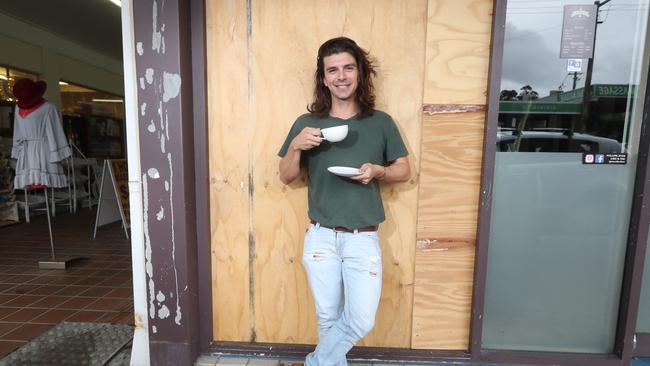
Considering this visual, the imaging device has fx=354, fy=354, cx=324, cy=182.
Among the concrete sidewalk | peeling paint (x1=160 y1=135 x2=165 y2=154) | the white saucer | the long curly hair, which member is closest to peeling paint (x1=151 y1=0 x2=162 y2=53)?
peeling paint (x1=160 y1=135 x2=165 y2=154)

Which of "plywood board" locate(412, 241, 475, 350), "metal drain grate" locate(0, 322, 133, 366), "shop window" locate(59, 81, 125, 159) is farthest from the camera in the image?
"shop window" locate(59, 81, 125, 159)

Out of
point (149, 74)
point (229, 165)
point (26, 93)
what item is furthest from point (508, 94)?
point (26, 93)

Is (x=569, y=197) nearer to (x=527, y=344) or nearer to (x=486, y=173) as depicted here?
(x=486, y=173)

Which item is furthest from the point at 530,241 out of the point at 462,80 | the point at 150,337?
the point at 150,337

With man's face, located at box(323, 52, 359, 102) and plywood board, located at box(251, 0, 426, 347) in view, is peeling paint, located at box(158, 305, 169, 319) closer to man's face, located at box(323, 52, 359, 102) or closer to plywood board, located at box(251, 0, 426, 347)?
plywood board, located at box(251, 0, 426, 347)

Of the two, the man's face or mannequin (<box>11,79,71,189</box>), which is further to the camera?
mannequin (<box>11,79,71,189</box>)

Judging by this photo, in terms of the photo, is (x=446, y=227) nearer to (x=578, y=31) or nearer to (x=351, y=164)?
(x=351, y=164)

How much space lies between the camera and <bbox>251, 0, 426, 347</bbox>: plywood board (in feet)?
6.40

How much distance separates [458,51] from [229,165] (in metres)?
1.44

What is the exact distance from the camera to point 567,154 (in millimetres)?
2012

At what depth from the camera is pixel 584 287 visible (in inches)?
83.5

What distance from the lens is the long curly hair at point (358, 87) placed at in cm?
169

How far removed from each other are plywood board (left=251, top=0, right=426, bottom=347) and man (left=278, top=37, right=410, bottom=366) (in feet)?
0.85

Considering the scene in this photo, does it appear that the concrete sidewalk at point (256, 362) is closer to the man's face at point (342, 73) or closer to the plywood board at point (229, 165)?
the plywood board at point (229, 165)
